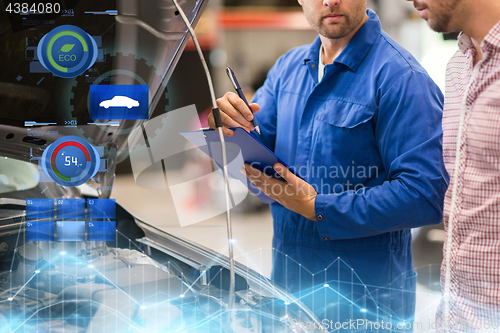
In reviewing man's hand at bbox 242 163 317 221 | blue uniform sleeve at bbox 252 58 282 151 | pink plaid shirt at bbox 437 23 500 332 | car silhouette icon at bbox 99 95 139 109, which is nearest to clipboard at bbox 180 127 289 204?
man's hand at bbox 242 163 317 221

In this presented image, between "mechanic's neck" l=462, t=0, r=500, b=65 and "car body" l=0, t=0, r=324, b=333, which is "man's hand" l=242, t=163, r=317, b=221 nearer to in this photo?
"car body" l=0, t=0, r=324, b=333

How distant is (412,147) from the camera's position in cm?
90

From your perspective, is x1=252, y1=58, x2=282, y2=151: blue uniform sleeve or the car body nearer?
the car body

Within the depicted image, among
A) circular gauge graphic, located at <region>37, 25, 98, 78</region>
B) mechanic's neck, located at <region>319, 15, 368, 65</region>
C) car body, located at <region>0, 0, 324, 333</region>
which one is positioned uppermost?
mechanic's neck, located at <region>319, 15, 368, 65</region>

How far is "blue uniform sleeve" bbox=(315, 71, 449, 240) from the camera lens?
2.91 ft

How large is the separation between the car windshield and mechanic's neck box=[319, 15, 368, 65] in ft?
2.72

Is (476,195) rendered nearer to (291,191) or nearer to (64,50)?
(291,191)

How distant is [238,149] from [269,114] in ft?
1.25

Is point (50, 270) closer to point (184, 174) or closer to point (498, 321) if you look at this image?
point (184, 174)

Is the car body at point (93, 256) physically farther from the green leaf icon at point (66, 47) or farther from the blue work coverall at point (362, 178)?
the blue work coverall at point (362, 178)

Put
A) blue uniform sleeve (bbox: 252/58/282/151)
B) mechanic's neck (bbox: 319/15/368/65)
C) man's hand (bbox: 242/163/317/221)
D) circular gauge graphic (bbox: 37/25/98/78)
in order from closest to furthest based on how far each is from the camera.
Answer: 1. circular gauge graphic (bbox: 37/25/98/78)
2. man's hand (bbox: 242/163/317/221)
3. mechanic's neck (bbox: 319/15/368/65)
4. blue uniform sleeve (bbox: 252/58/282/151)

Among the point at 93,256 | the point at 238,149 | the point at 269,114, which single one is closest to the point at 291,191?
the point at 238,149

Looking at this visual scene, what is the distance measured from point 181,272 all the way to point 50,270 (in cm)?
29

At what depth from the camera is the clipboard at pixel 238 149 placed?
0.84 m
